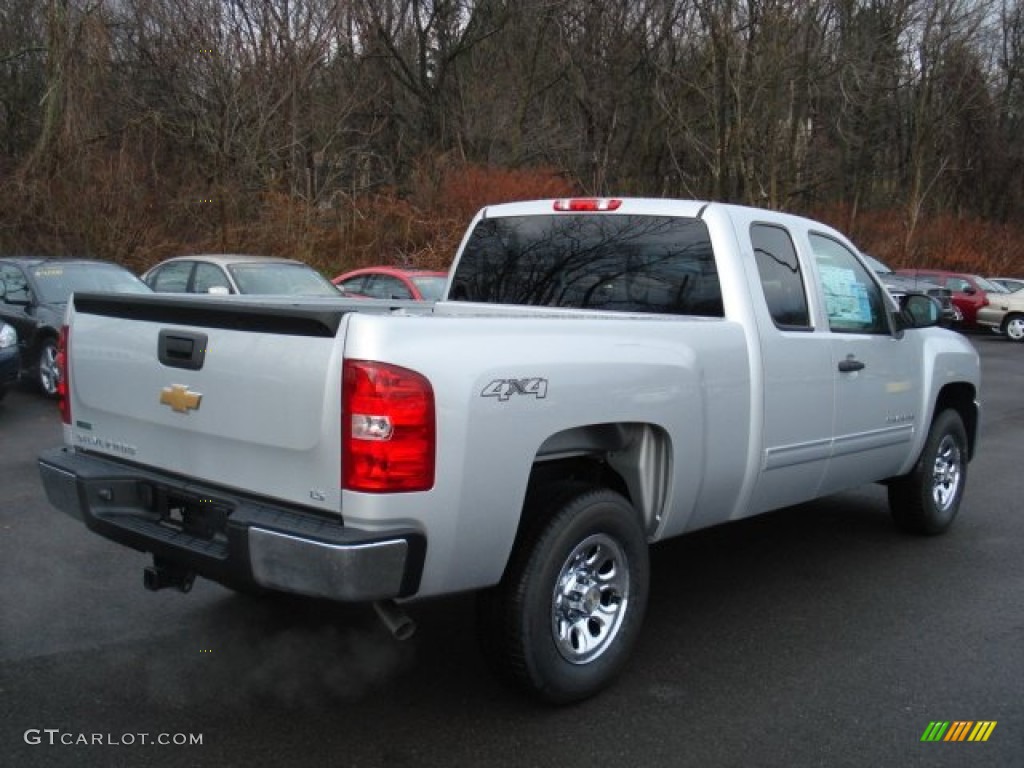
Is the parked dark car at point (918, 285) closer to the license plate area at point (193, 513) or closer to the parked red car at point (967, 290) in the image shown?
the parked red car at point (967, 290)

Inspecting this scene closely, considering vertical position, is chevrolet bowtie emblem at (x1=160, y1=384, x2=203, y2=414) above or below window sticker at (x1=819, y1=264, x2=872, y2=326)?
below

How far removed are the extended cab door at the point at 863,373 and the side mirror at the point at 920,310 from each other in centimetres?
9

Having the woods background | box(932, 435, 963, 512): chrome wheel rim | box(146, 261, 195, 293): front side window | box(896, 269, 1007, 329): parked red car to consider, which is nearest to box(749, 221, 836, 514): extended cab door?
box(932, 435, 963, 512): chrome wheel rim

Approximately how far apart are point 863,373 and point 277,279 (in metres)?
9.14

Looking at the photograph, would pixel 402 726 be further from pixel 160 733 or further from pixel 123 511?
pixel 123 511

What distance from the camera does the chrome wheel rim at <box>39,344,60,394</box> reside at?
11000mm

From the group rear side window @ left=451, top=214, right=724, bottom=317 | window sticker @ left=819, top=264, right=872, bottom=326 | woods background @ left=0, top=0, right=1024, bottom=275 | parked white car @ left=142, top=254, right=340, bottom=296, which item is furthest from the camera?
woods background @ left=0, top=0, right=1024, bottom=275

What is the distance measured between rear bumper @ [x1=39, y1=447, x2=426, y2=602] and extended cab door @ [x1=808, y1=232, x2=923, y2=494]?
113 inches

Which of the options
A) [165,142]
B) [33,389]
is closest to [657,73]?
[165,142]

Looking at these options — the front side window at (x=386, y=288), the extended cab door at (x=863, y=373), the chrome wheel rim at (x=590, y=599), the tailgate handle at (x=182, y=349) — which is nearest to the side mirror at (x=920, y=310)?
the extended cab door at (x=863, y=373)

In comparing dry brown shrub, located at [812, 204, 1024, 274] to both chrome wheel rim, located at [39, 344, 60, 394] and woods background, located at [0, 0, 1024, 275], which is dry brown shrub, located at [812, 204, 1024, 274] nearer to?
woods background, located at [0, 0, 1024, 275]

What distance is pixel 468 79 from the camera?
1184 inches

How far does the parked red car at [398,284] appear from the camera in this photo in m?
13.5

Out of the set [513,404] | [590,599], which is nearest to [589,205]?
[513,404]
